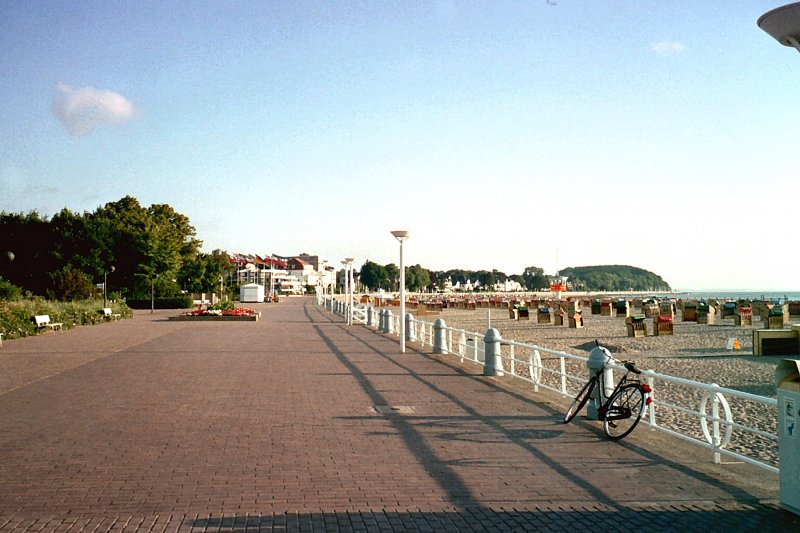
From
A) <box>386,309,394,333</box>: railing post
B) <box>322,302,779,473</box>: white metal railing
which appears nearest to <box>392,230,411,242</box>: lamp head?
<box>322,302,779,473</box>: white metal railing

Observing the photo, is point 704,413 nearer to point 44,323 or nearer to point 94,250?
point 44,323

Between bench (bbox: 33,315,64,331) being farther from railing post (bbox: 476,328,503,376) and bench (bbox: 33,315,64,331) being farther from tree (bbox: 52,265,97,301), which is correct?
railing post (bbox: 476,328,503,376)

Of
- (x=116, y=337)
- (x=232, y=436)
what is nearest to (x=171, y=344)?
(x=116, y=337)

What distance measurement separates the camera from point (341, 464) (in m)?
7.05

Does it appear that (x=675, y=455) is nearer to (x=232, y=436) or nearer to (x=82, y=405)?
(x=232, y=436)

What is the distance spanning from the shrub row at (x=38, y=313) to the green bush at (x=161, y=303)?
75.5 feet

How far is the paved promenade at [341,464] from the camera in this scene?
5387 mm

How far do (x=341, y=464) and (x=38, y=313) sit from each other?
2580cm

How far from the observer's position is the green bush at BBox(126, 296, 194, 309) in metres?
64.5

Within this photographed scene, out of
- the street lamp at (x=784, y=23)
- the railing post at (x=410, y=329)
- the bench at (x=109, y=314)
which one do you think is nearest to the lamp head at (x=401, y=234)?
the railing post at (x=410, y=329)

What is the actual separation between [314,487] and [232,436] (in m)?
2.56

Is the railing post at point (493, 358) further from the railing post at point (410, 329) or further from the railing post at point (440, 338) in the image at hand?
the railing post at point (410, 329)

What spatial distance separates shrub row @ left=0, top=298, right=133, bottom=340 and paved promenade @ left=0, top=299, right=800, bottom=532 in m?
13.4

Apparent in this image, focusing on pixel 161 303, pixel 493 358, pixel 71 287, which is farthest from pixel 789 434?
pixel 161 303
